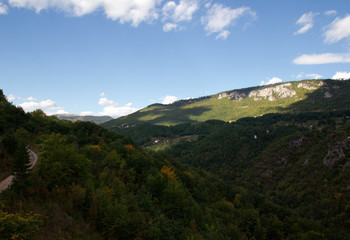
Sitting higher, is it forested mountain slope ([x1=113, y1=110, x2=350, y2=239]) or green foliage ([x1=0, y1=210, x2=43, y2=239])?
green foliage ([x1=0, y1=210, x2=43, y2=239])

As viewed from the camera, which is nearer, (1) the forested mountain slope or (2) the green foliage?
(2) the green foliage

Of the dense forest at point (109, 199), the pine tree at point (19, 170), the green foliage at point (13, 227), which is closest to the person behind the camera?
the green foliage at point (13, 227)

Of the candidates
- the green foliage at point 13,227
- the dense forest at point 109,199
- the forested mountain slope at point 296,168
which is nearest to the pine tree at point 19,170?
the dense forest at point 109,199

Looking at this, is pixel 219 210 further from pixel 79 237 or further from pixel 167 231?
pixel 79 237

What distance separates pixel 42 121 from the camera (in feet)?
201

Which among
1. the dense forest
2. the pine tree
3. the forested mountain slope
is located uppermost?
the pine tree

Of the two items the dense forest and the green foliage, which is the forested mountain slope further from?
the green foliage

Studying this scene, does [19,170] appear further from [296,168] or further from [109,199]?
[296,168]

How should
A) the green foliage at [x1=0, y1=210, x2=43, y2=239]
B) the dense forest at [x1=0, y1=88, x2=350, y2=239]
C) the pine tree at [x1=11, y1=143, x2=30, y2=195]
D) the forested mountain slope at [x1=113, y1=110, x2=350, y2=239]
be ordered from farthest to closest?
1. the forested mountain slope at [x1=113, y1=110, x2=350, y2=239]
2. the dense forest at [x1=0, y1=88, x2=350, y2=239]
3. the pine tree at [x1=11, y1=143, x2=30, y2=195]
4. the green foliage at [x1=0, y1=210, x2=43, y2=239]

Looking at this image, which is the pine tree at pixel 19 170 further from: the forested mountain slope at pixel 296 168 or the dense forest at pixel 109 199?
the forested mountain slope at pixel 296 168

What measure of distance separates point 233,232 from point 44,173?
37.6 m

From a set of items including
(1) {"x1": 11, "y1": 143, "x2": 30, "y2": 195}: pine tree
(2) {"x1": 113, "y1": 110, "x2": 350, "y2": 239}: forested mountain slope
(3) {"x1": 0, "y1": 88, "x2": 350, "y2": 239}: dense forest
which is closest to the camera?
(1) {"x1": 11, "y1": 143, "x2": 30, "y2": 195}: pine tree

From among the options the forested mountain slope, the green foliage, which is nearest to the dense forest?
the green foliage

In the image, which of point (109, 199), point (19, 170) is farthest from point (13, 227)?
point (109, 199)
